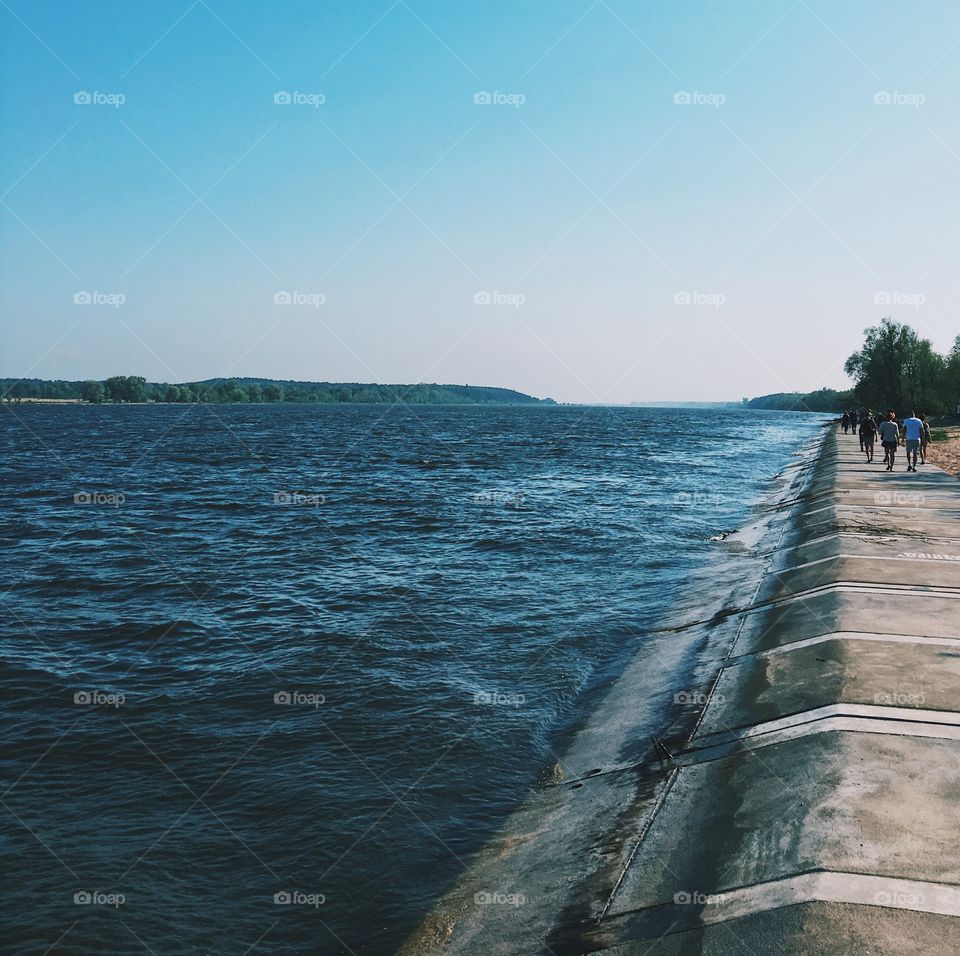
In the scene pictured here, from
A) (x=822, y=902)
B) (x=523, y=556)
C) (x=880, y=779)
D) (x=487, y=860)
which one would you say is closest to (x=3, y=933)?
(x=487, y=860)

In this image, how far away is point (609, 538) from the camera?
24.9 metres

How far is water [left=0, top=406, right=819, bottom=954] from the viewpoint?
23.7ft

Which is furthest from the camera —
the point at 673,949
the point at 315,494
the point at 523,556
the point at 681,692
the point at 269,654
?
the point at 315,494

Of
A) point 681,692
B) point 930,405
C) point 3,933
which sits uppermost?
point 930,405

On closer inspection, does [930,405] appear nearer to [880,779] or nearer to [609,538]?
[609,538]

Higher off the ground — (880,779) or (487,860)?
(880,779)

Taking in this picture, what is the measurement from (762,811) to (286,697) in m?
7.43

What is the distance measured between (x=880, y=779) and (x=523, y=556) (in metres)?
15.4

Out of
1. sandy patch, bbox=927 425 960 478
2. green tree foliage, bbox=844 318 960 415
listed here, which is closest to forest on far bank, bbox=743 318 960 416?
green tree foliage, bbox=844 318 960 415

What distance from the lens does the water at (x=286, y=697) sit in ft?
23.7

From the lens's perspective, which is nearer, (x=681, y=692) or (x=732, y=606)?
(x=681, y=692)

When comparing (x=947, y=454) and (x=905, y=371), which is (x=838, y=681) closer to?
(x=947, y=454)

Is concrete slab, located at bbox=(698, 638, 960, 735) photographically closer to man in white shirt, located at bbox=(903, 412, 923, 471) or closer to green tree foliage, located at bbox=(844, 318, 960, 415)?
man in white shirt, located at bbox=(903, 412, 923, 471)

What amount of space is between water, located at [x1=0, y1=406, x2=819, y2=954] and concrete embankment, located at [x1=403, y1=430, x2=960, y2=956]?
33.2 inches
